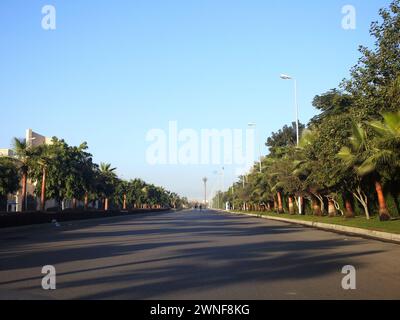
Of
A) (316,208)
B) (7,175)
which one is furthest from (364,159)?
(7,175)

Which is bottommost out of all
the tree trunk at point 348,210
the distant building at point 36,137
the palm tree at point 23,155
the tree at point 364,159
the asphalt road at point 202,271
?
the asphalt road at point 202,271

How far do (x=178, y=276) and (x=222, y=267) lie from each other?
1934 millimetres

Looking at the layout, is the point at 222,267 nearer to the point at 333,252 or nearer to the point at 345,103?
the point at 333,252

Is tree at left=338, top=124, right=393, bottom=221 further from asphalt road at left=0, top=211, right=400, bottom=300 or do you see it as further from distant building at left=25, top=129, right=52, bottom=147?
distant building at left=25, top=129, right=52, bottom=147

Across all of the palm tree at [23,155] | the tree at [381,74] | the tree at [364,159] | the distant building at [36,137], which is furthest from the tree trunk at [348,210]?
the distant building at [36,137]

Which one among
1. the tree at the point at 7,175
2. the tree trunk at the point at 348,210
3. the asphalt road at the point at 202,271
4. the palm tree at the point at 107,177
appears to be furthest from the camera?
the palm tree at the point at 107,177

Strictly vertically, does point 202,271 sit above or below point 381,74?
below

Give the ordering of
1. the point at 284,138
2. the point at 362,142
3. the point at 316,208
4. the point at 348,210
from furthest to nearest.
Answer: the point at 284,138 < the point at 316,208 < the point at 348,210 < the point at 362,142

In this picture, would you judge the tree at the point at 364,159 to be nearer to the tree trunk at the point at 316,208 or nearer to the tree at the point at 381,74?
the tree at the point at 381,74

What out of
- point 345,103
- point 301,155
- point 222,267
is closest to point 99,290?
point 222,267

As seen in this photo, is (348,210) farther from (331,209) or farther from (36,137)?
(36,137)

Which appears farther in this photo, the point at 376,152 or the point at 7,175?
the point at 7,175

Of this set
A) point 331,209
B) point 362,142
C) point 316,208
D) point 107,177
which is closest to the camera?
point 362,142

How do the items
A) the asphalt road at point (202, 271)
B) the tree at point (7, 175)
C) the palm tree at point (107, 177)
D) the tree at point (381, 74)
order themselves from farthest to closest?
the palm tree at point (107, 177) → the tree at point (7, 175) → the tree at point (381, 74) → the asphalt road at point (202, 271)
